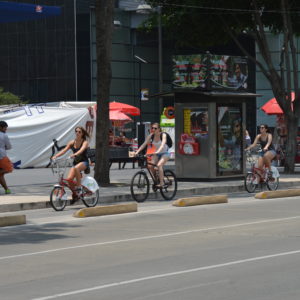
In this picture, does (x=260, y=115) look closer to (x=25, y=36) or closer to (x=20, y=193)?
(x=25, y=36)

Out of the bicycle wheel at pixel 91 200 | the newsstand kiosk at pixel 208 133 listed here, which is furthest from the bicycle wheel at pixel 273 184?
the bicycle wheel at pixel 91 200

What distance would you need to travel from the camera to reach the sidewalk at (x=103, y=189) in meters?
18.6

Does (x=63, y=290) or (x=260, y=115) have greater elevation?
(x=260, y=115)

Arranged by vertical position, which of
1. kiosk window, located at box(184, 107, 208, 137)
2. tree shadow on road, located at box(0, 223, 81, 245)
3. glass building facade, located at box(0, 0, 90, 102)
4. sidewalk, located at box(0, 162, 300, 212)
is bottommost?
tree shadow on road, located at box(0, 223, 81, 245)

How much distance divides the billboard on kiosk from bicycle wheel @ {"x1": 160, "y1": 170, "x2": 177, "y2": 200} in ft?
17.1

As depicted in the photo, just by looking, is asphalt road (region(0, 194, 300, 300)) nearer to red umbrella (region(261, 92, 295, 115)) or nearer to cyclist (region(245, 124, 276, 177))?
cyclist (region(245, 124, 276, 177))

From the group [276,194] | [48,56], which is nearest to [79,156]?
[276,194]

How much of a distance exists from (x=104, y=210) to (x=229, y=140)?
938 centimetres

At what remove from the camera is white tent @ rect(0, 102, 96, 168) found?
33000mm

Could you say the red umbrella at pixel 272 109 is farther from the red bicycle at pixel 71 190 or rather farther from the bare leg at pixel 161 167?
the red bicycle at pixel 71 190

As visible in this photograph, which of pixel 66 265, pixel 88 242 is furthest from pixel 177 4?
pixel 66 265

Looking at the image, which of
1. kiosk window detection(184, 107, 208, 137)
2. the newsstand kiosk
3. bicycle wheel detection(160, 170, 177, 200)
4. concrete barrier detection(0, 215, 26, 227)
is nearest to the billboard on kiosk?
the newsstand kiosk

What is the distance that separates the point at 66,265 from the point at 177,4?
20347 mm

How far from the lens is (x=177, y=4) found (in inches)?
1168
